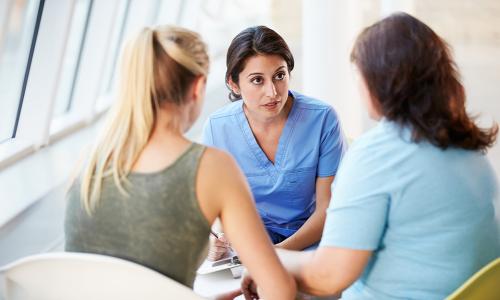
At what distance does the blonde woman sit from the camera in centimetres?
134

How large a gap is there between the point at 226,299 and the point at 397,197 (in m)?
0.60

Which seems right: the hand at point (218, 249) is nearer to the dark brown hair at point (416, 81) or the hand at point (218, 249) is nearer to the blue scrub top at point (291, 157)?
the blue scrub top at point (291, 157)

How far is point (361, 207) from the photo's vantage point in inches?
54.3

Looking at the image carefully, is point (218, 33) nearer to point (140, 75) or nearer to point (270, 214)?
point (270, 214)

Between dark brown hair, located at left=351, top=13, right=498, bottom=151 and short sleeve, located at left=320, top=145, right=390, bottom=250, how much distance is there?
0.11 metres

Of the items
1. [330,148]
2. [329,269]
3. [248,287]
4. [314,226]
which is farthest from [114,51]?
[329,269]

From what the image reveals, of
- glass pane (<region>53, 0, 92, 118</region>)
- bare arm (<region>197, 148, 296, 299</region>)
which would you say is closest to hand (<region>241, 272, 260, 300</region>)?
bare arm (<region>197, 148, 296, 299</region>)

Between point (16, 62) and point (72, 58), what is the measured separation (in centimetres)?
76

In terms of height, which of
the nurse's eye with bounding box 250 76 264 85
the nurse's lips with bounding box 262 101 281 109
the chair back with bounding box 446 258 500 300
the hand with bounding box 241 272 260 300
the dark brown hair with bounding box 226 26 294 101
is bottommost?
the hand with bounding box 241 272 260 300

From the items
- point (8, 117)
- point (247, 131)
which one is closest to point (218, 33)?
point (8, 117)

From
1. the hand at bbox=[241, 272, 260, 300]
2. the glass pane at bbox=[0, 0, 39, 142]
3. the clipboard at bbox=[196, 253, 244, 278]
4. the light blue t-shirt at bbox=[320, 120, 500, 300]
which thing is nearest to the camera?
the light blue t-shirt at bbox=[320, 120, 500, 300]

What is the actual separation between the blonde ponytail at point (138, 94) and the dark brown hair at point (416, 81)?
1.25 ft

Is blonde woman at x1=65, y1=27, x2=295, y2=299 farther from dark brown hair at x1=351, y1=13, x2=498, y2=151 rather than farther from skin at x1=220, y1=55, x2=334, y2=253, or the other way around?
skin at x1=220, y1=55, x2=334, y2=253

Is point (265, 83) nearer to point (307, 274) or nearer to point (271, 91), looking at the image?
point (271, 91)
